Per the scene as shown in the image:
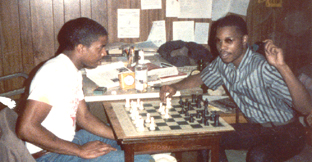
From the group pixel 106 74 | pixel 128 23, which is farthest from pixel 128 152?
pixel 128 23

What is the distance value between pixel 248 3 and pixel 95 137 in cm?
260

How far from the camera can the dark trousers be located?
1.76 m

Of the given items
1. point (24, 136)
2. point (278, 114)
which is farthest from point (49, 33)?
point (278, 114)

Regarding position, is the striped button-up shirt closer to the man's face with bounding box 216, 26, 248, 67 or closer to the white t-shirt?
the man's face with bounding box 216, 26, 248, 67

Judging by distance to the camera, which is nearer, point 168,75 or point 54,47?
point 168,75

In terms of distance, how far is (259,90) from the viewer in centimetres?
198

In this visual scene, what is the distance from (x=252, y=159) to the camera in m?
1.73

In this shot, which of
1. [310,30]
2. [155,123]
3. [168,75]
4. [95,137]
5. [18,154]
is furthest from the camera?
[310,30]

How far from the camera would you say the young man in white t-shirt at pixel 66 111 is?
137cm

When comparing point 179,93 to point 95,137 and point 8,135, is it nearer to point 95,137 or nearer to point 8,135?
point 95,137

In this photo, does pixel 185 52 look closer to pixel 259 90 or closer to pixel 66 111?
pixel 259 90

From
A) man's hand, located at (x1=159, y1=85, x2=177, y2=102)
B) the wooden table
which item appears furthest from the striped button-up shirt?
the wooden table

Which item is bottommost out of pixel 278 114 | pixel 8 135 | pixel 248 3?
pixel 278 114

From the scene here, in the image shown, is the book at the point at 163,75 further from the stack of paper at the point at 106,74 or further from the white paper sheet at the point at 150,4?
the white paper sheet at the point at 150,4
